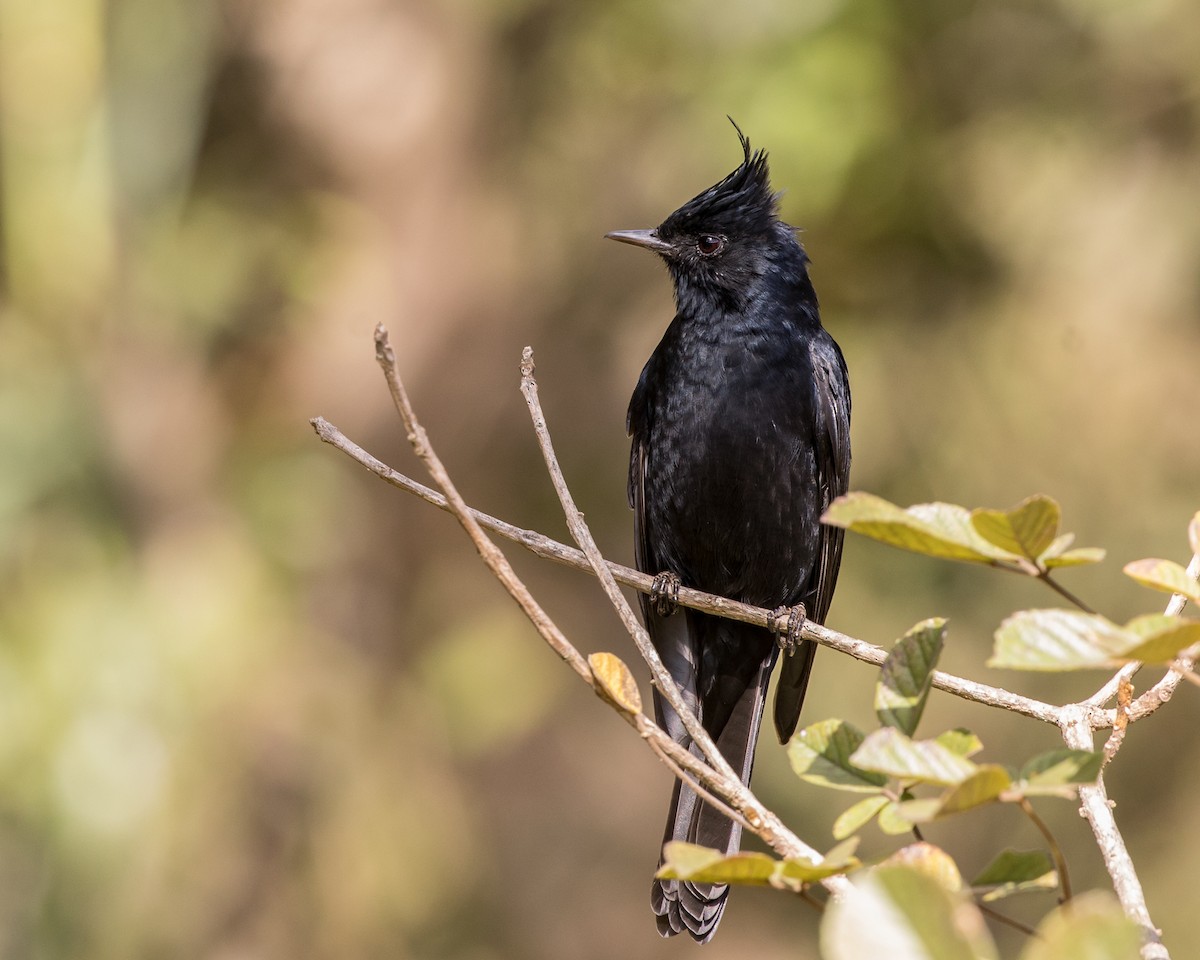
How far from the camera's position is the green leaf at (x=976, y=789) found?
3.85ft

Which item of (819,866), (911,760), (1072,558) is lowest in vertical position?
(819,866)

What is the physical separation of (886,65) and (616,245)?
1.77 meters

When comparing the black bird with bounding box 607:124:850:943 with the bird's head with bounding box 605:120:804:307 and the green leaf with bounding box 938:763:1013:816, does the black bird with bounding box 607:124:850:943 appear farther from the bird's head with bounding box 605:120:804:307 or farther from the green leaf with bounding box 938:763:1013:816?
the green leaf with bounding box 938:763:1013:816

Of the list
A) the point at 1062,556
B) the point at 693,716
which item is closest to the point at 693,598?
the point at 693,716

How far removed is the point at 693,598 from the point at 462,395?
3.94m

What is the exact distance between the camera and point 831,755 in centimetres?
154

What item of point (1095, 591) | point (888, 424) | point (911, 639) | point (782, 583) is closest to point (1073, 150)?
point (888, 424)

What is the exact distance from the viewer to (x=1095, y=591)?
6230mm

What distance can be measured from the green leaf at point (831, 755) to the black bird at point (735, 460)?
239 centimetres

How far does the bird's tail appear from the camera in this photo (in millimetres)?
3588

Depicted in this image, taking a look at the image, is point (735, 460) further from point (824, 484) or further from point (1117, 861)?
point (1117, 861)

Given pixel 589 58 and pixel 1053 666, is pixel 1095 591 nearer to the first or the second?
pixel 589 58

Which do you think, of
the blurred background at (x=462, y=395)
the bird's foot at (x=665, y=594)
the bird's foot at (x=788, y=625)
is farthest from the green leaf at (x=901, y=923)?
the blurred background at (x=462, y=395)

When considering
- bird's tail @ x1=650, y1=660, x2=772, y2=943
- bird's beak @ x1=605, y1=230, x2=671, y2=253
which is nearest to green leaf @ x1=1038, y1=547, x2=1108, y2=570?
bird's tail @ x1=650, y1=660, x2=772, y2=943
